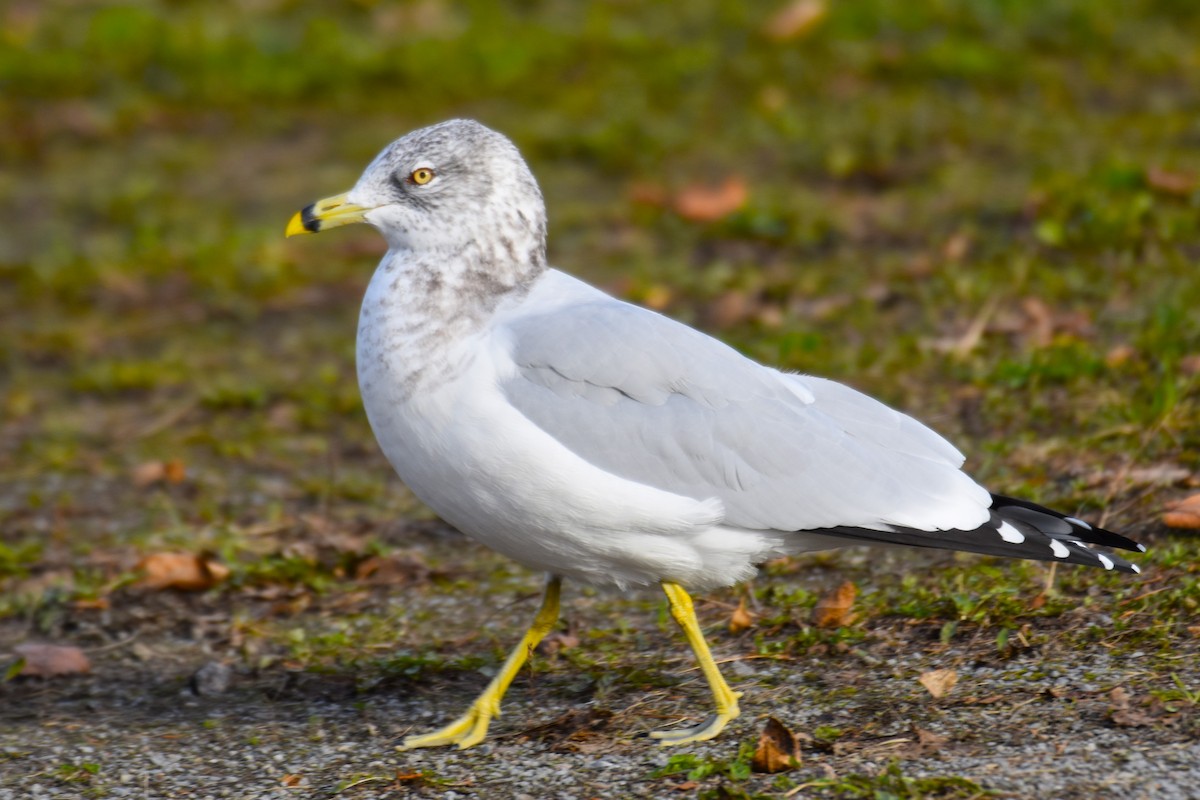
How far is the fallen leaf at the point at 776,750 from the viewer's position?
323cm

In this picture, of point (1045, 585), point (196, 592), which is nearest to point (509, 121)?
point (196, 592)

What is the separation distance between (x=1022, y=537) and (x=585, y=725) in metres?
1.06

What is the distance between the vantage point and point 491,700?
367 centimetres

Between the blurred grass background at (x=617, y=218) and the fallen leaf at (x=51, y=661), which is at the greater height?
the blurred grass background at (x=617, y=218)

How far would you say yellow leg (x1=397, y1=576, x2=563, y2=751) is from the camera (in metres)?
3.62

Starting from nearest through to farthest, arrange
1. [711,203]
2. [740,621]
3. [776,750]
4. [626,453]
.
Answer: [776,750] → [626,453] → [740,621] → [711,203]

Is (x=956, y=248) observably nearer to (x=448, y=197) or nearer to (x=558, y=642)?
(x=558, y=642)

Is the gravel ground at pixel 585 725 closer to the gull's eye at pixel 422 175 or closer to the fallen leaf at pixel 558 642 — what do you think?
the fallen leaf at pixel 558 642

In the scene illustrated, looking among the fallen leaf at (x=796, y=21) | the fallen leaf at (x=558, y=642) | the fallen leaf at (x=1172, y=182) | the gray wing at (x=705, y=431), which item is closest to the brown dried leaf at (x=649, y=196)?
the fallen leaf at (x=796, y=21)

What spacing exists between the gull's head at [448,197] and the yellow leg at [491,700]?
2.82 ft

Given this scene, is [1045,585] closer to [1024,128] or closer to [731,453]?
[731,453]

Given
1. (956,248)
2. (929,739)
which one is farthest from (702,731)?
(956,248)

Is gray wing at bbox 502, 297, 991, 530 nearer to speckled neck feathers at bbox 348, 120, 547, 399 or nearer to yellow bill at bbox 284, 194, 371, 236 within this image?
speckled neck feathers at bbox 348, 120, 547, 399

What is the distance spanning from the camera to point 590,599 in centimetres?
450
